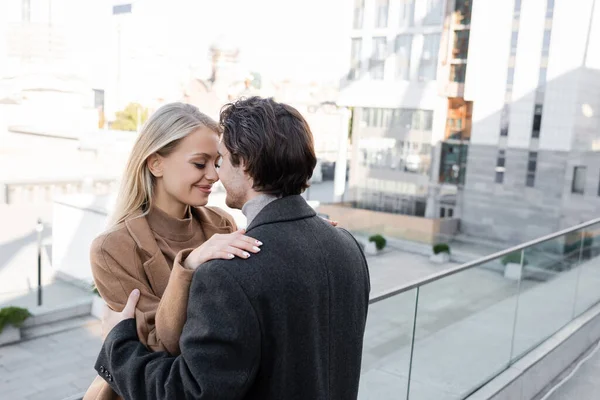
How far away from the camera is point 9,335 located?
13219mm

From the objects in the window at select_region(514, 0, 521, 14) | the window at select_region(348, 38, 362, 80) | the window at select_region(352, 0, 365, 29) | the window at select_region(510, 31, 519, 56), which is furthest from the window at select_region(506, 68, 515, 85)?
the window at select_region(352, 0, 365, 29)

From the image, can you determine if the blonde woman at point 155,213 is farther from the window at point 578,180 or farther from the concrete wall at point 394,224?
the concrete wall at point 394,224

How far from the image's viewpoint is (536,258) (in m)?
3.56

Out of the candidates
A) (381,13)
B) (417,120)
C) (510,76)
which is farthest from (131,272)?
(381,13)

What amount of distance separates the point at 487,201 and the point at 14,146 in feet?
111

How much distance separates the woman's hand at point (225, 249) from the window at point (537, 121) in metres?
20.0

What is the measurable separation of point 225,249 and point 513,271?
255cm

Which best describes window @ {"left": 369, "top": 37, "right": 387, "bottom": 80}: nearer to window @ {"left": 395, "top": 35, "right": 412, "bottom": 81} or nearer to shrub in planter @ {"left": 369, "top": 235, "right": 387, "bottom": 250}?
window @ {"left": 395, "top": 35, "right": 412, "bottom": 81}

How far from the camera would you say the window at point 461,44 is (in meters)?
22.3

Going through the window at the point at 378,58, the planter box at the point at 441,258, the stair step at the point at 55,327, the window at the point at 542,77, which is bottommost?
the stair step at the point at 55,327

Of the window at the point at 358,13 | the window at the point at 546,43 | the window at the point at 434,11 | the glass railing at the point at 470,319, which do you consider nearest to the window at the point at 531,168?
the window at the point at 546,43

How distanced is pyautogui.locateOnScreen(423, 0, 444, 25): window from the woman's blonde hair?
23447 mm

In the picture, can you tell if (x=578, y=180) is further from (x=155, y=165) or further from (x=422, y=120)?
(x=155, y=165)

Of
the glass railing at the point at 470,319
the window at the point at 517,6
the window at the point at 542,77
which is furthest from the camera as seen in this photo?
the window at the point at 517,6
